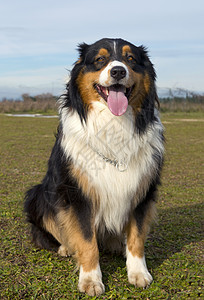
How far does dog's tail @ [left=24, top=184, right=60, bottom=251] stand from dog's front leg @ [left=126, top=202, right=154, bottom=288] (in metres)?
0.95

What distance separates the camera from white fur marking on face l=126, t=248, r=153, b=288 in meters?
3.36

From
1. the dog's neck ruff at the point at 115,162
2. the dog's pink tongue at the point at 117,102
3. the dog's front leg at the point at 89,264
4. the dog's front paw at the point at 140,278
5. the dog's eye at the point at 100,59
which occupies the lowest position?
the dog's front paw at the point at 140,278

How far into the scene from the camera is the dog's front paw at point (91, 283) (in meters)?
3.22

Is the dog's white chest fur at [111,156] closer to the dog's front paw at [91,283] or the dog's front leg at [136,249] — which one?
the dog's front leg at [136,249]

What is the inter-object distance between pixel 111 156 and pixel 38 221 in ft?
3.98

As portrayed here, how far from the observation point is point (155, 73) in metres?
3.76

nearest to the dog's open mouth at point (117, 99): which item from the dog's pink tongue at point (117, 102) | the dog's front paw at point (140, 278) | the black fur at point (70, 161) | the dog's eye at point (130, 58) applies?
the dog's pink tongue at point (117, 102)

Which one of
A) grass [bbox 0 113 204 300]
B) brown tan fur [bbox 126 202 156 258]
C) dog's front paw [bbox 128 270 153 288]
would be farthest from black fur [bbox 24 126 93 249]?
dog's front paw [bbox 128 270 153 288]

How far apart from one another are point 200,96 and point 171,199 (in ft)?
98.3

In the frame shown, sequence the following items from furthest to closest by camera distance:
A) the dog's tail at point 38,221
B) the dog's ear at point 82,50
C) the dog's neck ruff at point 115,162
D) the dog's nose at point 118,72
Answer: the dog's tail at point 38,221
the dog's ear at point 82,50
the dog's neck ruff at point 115,162
the dog's nose at point 118,72

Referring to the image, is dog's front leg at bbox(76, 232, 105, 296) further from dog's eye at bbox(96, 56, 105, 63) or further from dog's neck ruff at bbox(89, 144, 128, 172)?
dog's eye at bbox(96, 56, 105, 63)

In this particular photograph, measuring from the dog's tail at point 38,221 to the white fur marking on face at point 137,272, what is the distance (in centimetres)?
96

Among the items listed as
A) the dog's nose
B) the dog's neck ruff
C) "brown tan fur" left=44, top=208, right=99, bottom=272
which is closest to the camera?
the dog's nose

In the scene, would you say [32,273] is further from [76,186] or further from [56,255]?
[76,186]
